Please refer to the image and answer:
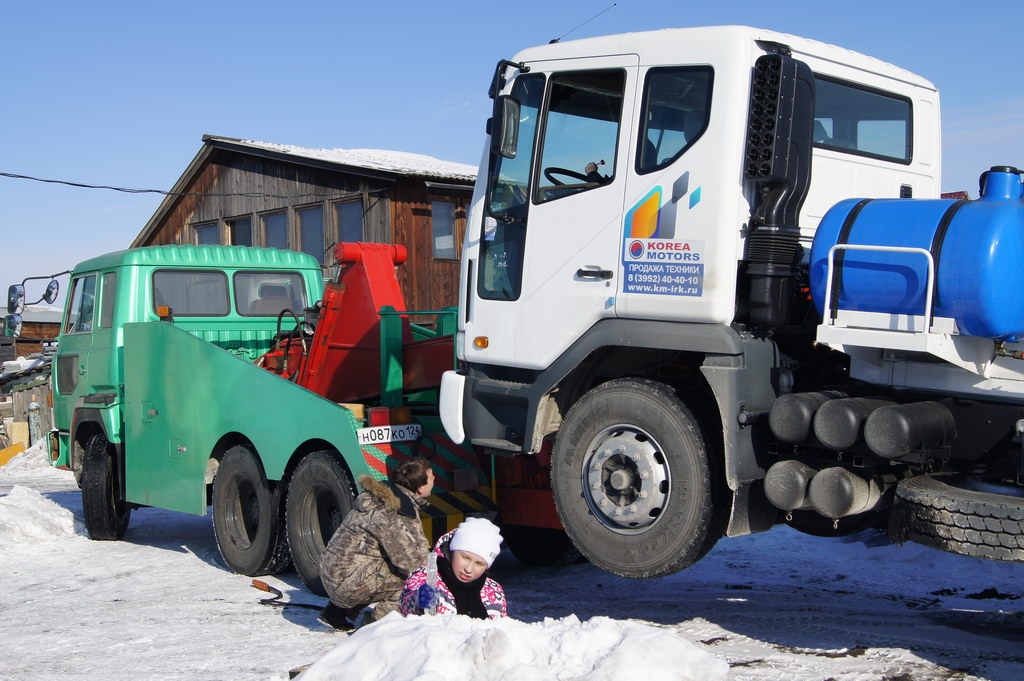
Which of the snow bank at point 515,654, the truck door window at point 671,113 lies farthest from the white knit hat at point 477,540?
the truck door window at point 671,113

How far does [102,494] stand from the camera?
32.8 feet

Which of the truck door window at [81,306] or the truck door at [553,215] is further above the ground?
the truck door at [553,215]

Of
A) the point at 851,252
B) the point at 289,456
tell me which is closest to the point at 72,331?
the point at 289,456

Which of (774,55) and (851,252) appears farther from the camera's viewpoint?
(774,55)

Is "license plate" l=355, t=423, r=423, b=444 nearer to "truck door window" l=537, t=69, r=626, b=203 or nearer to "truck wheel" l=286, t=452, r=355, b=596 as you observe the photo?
"truck wheel" l=286, t=452, r=355, b=596

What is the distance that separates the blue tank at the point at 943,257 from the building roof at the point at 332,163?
14828 millimetres

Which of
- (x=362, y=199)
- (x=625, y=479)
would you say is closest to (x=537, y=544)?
(x=625, y=479)

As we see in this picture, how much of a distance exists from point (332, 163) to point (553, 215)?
597 inches

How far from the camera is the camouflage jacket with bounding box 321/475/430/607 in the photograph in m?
6.08

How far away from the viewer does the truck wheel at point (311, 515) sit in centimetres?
746

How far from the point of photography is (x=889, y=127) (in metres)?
6.00

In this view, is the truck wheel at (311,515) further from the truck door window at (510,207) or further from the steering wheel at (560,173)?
the steering wheel at (560,173)

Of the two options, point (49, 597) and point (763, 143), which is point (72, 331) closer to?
point (49, 597)

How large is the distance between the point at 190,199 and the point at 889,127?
848 inches
